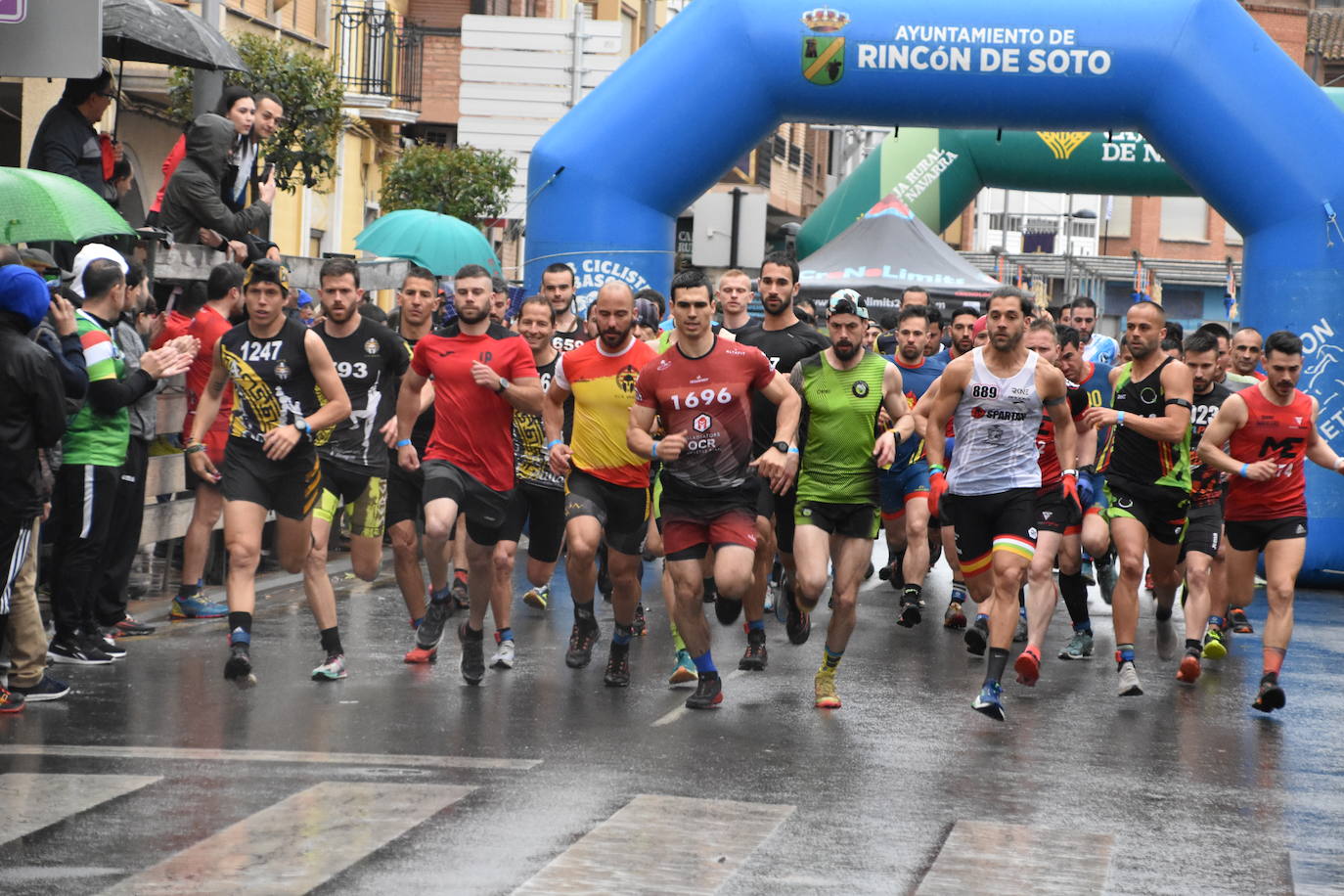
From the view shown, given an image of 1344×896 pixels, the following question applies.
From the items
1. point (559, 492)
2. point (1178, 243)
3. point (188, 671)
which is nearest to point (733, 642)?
point (559, 492)

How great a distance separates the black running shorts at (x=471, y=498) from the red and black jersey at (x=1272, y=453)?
151 inches

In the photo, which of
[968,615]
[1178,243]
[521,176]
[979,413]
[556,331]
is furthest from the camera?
[1178,243]

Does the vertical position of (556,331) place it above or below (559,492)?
above

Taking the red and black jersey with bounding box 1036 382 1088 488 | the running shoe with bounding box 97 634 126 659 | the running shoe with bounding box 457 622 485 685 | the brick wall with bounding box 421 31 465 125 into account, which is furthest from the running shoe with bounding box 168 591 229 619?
the brick wall with bounding box 421 31 465 125

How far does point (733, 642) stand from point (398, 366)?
2713 mm

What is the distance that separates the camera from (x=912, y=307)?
1442 cm

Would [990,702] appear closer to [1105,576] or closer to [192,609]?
[1105,576]

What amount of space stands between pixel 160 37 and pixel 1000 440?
6831 mm

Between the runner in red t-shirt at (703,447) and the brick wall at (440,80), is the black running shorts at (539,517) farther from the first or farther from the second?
the brick wall at (440,80)

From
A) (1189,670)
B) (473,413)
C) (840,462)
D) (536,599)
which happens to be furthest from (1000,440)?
(536,599)

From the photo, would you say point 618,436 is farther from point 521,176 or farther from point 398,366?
point 521,176

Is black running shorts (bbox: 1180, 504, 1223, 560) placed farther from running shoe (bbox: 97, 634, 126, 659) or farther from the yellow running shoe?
running shoe (bbox: 97, 634, 126, 659)

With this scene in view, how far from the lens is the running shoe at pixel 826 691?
981cm

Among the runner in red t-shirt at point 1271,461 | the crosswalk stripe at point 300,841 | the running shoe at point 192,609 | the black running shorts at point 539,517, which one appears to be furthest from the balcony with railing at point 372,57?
the crosswalk stripe at point 300,841
